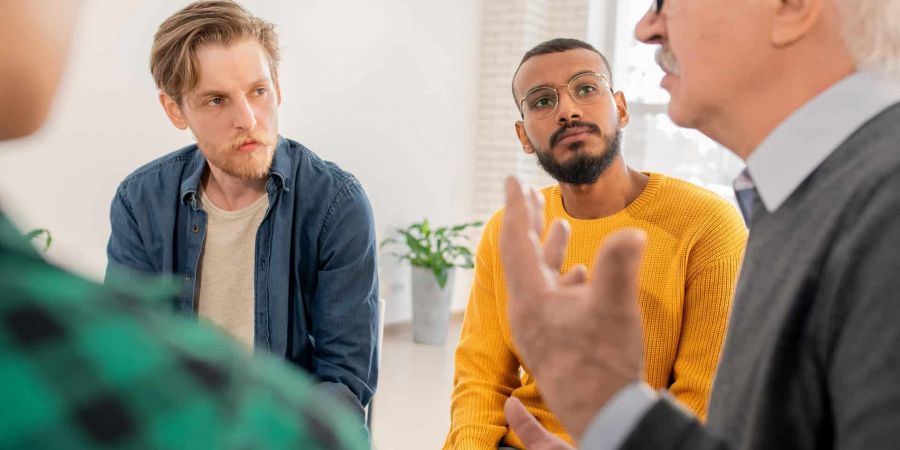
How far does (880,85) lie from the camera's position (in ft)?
2.98

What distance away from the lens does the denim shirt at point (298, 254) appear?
212 cm

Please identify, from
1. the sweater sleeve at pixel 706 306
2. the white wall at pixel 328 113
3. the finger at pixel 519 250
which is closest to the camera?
the finger at pixel 519 250

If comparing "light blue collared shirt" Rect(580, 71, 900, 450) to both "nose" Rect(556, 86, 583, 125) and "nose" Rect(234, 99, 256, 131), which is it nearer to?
"nose" Rect(556, 86, 583, 125)

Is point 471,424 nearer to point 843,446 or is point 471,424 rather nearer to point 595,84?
point 595,84

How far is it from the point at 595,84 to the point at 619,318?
1.71 m

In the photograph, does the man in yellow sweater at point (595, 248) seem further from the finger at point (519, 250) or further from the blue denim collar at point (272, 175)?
the finger at point (519, 250)

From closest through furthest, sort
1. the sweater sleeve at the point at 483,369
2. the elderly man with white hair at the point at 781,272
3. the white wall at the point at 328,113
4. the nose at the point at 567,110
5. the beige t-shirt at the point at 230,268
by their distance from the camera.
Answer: the elderly man with white hair at the point at 781,272
the sweater sleeve at the point at 483,369
the beige t-shirt at the point at 230,268
the nose at the point at 567,110
the white wall at the point at 328,113

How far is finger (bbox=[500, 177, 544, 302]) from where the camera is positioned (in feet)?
2.94

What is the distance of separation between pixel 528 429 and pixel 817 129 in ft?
2.14

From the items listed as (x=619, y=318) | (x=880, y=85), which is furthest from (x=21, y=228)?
(x=880, y=85)

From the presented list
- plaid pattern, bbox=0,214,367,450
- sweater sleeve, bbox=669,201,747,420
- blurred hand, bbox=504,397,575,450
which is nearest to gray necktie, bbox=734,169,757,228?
blurred hand, bbox=504,397,575,450

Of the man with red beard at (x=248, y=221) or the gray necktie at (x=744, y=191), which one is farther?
the man with red beard at (x=248, y=221)

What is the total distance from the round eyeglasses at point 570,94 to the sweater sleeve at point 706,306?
0.55 meters


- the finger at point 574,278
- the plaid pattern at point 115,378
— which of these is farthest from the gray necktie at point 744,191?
the plaid pattern at point 115,378
